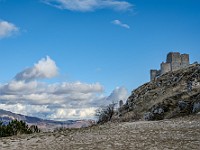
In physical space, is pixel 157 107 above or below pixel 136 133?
above

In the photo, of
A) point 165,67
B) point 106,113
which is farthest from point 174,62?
point 106,113

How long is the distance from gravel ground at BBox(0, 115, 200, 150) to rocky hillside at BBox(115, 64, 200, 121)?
9.12m

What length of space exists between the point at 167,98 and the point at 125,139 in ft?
78.3

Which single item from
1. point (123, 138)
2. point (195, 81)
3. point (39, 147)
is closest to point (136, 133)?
point (123, 138)

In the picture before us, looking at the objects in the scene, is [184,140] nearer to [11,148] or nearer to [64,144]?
[64,144]

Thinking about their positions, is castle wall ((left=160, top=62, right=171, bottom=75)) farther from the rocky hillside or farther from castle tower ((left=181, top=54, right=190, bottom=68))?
the rocky hillside

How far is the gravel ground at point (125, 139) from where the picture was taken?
2189 cm

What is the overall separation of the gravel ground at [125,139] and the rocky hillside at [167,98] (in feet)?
29.9

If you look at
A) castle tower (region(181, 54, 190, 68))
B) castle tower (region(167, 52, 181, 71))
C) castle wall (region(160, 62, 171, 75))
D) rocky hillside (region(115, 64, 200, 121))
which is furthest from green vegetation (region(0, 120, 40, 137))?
castle tower (region(181, 54, 190, 68))

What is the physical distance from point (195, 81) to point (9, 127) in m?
28.3

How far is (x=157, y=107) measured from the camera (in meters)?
43.5

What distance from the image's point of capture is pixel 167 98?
46.8m

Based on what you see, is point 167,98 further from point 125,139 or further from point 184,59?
point 184,59

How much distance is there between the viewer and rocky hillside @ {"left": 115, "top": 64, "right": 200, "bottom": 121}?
132 ft
